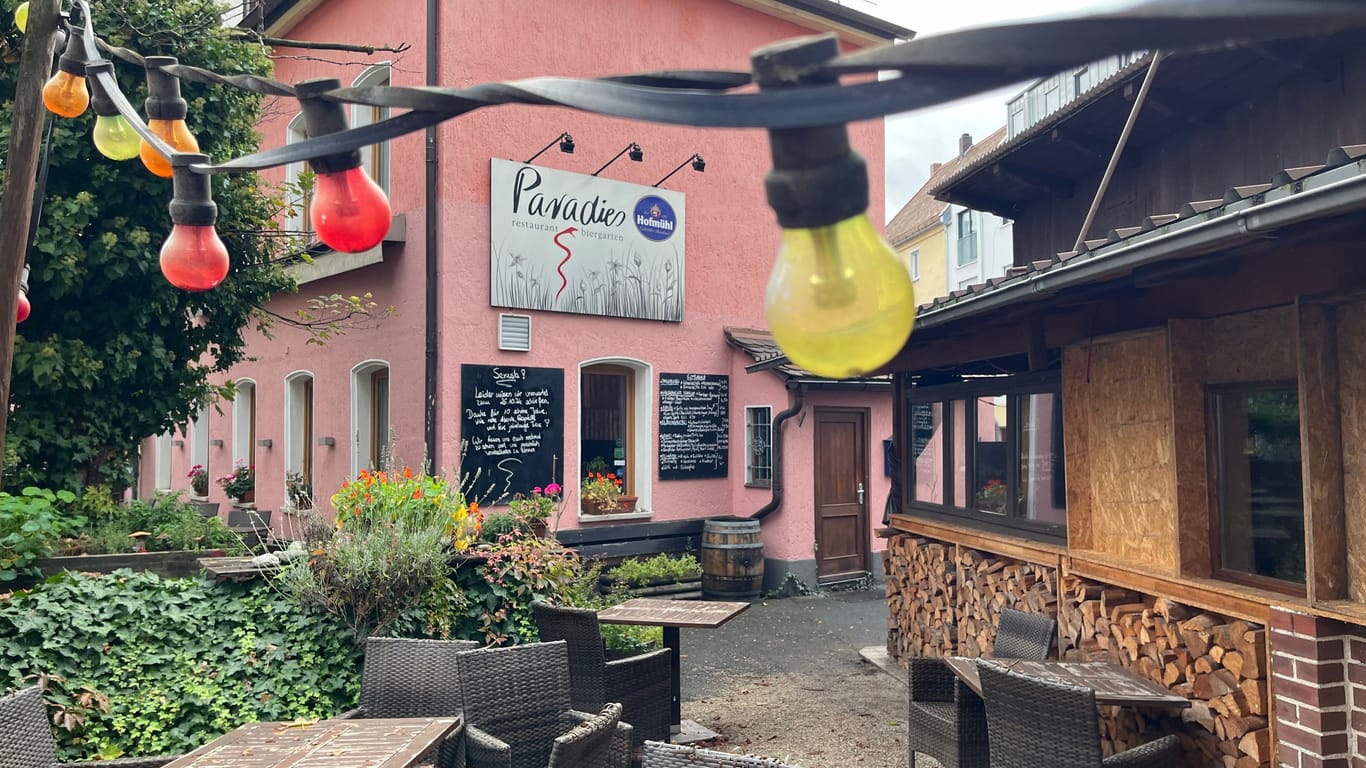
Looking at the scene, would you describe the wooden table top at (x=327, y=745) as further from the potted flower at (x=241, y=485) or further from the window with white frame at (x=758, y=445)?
the potted flower at (x=241, y=485)

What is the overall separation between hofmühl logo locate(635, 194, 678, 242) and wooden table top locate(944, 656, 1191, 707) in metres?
6.64

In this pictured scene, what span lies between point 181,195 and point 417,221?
7.00 m

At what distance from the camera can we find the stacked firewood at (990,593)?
5.24 meters

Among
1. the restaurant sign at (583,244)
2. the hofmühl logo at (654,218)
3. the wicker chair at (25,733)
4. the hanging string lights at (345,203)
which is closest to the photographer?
the hanging string lights at (345,203)

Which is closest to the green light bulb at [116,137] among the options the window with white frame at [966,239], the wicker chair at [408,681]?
the wicker chair at [408,681]

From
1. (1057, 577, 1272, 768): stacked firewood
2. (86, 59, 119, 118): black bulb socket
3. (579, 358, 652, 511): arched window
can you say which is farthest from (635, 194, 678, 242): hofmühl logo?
(86, 59, 119, 118): black bulb socket

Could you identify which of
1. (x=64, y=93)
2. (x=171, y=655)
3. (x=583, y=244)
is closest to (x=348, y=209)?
(x=64, y=93)

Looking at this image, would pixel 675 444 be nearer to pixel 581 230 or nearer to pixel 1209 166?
pixel 581 230

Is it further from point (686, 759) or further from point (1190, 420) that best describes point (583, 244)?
point (686, 759)

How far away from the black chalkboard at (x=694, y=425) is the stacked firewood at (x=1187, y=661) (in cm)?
575

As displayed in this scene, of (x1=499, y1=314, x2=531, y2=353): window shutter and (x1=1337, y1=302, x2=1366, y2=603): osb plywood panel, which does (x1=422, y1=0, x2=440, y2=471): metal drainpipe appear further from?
(x1=1337, y1=302, x2=1366, y2=603): osb plywood panel

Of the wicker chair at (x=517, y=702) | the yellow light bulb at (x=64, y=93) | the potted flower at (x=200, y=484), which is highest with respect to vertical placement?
the yellow light bulb at (x=64, y=93)

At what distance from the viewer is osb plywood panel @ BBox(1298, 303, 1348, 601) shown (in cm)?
325

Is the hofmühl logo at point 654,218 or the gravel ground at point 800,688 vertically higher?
the hofmühl logo at point 654,218
